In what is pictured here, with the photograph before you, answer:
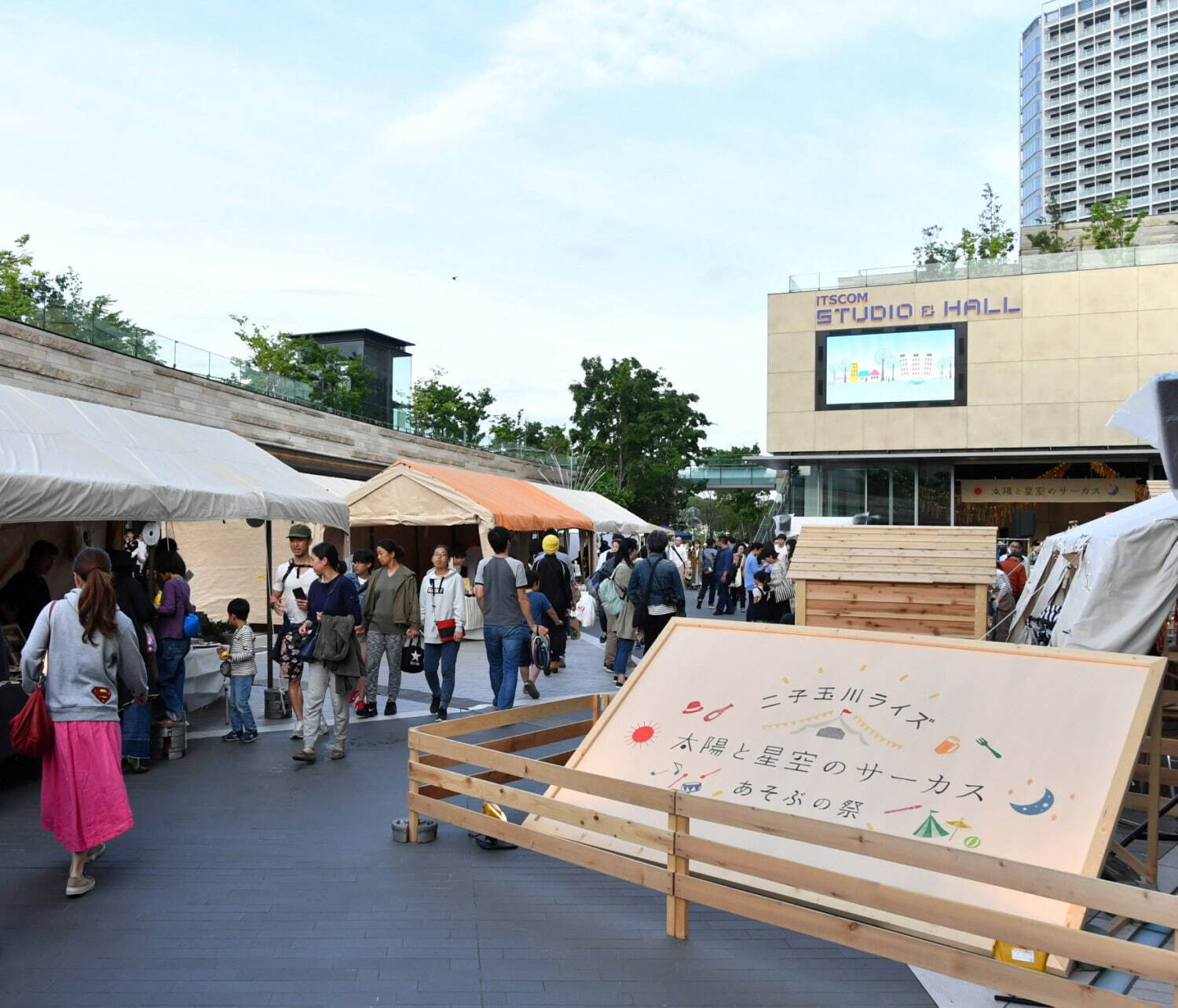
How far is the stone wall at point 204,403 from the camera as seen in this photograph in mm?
17703

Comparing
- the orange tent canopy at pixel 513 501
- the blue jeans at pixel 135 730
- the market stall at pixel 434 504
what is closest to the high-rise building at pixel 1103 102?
the orange tent canopy at pixel 513 501

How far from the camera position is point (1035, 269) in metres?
33.8

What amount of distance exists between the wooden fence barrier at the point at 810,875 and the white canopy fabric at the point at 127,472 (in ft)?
12.0

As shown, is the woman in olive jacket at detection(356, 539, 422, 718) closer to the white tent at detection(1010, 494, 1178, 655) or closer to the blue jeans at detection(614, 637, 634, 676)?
the blue jeans at detection(614, 637, 634, 676)

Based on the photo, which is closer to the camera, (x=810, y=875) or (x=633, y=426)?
(x=810, y=875)

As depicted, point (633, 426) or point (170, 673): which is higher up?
point (633, 426)

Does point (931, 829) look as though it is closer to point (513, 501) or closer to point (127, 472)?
point (127, 472)

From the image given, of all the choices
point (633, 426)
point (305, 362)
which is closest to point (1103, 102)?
point (633, 426)

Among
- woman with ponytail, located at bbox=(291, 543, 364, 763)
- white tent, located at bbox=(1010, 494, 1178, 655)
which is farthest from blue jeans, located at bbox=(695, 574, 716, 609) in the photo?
white tent, located at bbox=(1010, 494, 1178, 655)

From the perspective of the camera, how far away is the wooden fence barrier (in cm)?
341

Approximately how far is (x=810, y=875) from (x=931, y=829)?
853mm

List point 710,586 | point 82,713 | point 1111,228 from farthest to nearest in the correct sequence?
point 1111,228
point 710,586
point 82,713

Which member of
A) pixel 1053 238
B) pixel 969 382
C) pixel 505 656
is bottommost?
pixel 505 656

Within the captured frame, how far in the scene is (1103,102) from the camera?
14950 centimetres
